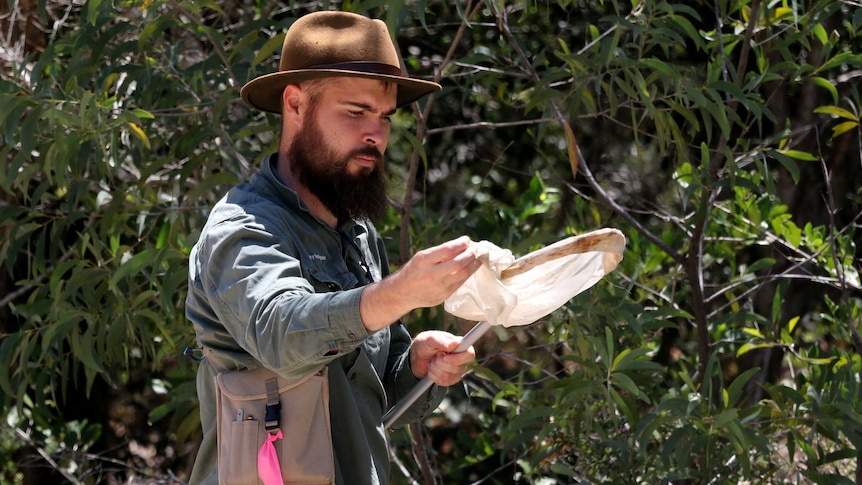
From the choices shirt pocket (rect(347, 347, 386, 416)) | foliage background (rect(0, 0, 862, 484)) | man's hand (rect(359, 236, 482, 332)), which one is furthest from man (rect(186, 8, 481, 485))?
foliage background (rect(0, 0, 862, 484))

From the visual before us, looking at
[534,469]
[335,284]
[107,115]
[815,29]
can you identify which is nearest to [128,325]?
[107,115]

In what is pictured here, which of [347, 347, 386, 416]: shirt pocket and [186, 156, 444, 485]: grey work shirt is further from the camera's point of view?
[347, 347, 386, 416]: shirt pocket

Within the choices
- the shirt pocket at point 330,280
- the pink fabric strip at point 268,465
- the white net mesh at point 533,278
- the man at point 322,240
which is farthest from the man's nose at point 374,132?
the pink fabric strip at point 268,465

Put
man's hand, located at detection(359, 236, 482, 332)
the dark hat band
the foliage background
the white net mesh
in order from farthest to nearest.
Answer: the foliage background → the dark hat band → the white net mesh → man's hand, located at detection(359, 236, 482, 332)

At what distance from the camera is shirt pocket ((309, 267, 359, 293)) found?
2.23 m

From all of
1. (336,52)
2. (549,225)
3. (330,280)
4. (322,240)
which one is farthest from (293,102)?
(549,225)

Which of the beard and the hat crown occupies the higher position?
the hat crown

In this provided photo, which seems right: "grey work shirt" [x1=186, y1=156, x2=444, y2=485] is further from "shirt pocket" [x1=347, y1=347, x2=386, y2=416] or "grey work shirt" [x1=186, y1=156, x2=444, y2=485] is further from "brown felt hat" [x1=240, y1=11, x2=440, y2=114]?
"brown felt hat" [x1=240, y1=11, x2=440, y2=114]

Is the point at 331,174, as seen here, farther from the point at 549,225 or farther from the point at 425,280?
the point at 549,225

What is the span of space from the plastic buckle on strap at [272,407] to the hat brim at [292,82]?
0.62 meters

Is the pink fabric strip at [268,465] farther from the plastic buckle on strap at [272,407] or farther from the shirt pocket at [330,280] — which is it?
the shirt pocket at [330,280]

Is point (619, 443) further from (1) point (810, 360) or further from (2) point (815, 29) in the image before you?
(2) point (815, 29)

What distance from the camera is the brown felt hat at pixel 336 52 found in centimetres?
234

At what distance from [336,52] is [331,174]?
0.81 feet
